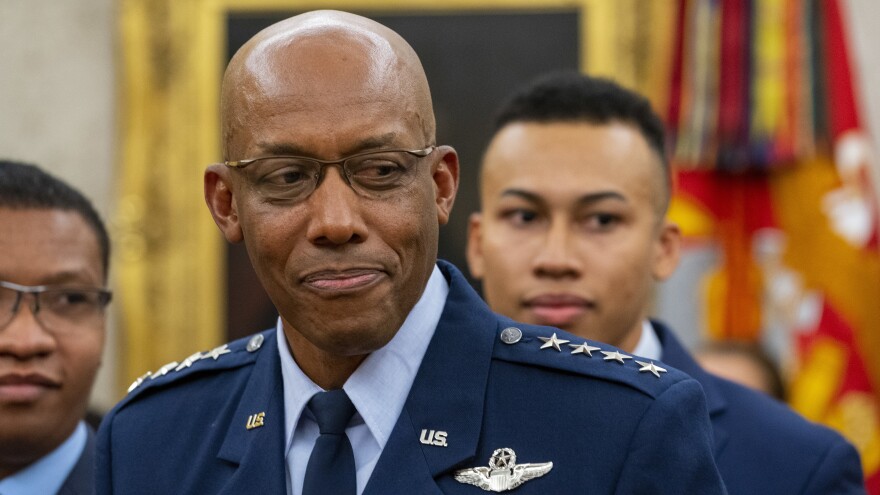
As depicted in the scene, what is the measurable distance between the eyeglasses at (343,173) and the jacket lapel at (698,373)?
136 cm

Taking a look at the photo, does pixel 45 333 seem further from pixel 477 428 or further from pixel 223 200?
pixel 477 428

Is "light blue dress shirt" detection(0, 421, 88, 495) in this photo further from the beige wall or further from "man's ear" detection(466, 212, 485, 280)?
the beige wall

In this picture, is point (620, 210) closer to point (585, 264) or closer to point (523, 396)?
point (585, 264)

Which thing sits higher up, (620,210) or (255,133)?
(255,133)

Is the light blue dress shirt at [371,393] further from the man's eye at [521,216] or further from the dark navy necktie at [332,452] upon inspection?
the man's eye at [521,216]

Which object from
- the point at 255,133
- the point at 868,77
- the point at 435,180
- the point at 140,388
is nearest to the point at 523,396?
the point at 435,180

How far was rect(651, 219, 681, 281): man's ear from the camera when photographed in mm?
3719

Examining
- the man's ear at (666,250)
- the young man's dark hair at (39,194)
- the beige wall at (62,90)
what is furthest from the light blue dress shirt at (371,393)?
the beige wall at (62,90)

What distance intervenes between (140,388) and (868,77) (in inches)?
162

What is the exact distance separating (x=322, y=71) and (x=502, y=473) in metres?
0.63

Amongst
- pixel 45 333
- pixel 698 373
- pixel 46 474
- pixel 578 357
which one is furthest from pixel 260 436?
pixel 698 373

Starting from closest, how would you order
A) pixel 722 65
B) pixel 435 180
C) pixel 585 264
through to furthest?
pixel 435 180 → pixel 585 264 → pixel 722 65

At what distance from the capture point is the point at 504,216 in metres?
3.58

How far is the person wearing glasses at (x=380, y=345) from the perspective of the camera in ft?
6.86
